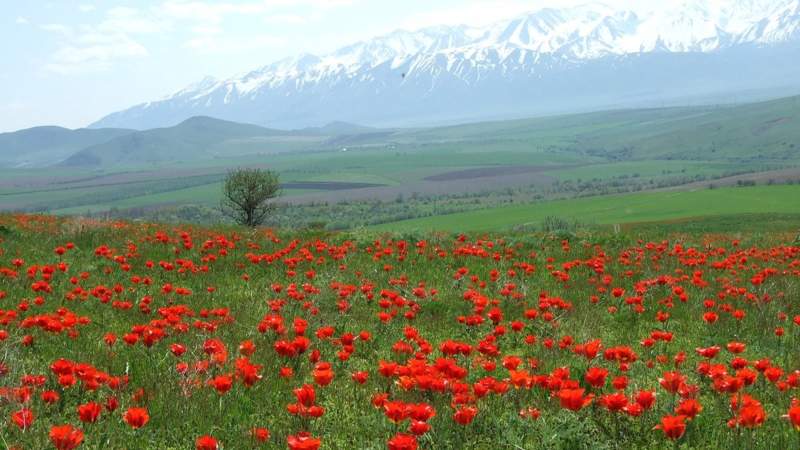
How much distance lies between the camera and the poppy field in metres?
4.87

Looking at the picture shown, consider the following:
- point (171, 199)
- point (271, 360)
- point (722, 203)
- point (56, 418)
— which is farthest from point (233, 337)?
point (171, 199)

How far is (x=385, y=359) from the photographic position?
7.34 m

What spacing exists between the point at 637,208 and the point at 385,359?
309ft

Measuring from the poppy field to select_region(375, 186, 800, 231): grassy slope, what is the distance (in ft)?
209

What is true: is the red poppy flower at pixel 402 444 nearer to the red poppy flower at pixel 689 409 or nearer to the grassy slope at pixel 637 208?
the red poppy flower at pixel 689 409

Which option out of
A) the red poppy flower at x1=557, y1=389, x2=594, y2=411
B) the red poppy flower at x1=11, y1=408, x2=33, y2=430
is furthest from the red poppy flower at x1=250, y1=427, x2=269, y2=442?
the red poppy flower at x1=557, y1=389, x2=594, y2=411

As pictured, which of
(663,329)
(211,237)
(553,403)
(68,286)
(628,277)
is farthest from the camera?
(211,237)

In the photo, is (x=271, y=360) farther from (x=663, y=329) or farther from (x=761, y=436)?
(x=663, y=329)

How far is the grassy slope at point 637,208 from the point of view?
81.9 metres

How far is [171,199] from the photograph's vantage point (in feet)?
620

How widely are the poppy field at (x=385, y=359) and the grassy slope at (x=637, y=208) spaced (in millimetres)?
63665

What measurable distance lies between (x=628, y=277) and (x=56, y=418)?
30.7 feet

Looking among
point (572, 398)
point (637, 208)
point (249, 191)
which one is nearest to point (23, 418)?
point (572, 398)

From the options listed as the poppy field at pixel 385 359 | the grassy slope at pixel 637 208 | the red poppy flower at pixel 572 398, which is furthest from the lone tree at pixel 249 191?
the grassy slope at pixel 637 208
